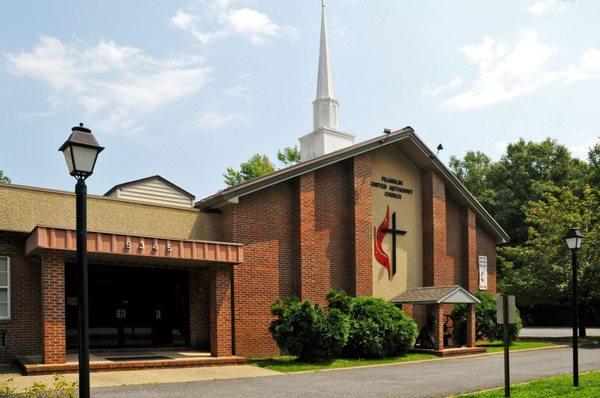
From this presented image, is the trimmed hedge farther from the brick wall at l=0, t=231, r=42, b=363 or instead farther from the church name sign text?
the brick wall at l=0, t=231, r=42, b=363

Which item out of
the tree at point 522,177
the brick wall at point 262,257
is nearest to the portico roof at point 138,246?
the brick wall at point 262,257

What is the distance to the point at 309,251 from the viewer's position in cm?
2138

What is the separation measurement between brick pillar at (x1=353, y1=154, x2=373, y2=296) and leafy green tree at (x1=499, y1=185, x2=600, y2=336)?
10160 mm

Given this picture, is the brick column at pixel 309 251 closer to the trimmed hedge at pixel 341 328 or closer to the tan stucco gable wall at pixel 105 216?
the trimmed hedge at pixel 341 328

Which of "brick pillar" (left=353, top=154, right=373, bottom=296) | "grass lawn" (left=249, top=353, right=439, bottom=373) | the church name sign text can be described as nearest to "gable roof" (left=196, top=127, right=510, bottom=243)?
"brick pillar" (left=353, top=154, right=373, bottom=296)

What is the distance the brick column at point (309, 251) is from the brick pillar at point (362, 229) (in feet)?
5.20

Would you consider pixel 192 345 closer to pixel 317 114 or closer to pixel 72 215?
pixel 72 215

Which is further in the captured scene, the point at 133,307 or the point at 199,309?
the point at 199,309

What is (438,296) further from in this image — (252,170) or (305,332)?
(252,170)

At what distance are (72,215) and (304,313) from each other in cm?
718

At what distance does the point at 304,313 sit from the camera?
1831cm

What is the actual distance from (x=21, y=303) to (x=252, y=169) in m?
38.6

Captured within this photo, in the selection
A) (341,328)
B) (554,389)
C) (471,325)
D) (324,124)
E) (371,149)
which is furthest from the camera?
(324,124)

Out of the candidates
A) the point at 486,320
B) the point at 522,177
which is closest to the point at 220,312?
the point at 486,320
